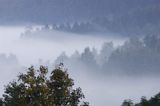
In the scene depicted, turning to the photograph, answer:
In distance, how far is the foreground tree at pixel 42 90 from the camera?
53062mm

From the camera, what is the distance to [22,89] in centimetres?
5375

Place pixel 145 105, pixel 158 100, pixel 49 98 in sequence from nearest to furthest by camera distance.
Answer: pixel 49 98
pixel 145 105
pixel 158 100

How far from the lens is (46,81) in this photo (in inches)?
2135

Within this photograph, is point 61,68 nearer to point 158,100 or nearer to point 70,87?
point 70,87

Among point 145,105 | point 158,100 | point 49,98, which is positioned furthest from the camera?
point 158,100

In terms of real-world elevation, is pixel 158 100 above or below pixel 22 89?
above

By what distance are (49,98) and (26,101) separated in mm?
2111

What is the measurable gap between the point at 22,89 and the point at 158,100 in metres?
83.3

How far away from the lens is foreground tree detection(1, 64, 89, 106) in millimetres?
53062

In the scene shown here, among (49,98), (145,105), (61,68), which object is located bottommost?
(49,98)

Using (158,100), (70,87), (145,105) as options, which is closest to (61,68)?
(70,87)

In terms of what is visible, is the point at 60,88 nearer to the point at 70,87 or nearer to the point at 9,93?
the point at 70,87

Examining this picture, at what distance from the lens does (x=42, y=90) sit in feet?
174

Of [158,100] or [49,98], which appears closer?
[49,98]
